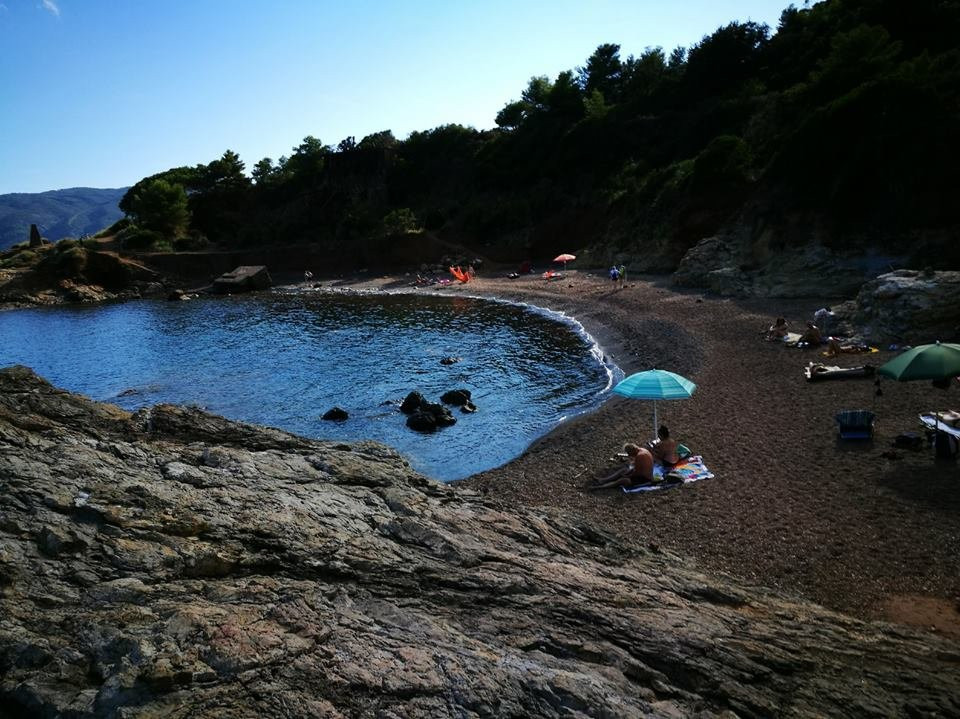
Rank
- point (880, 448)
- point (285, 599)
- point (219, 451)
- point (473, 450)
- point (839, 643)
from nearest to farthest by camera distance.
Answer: point (285, 599) → point (839, 643) → point (219, 451) → point (880, 448) → point (473, 450)

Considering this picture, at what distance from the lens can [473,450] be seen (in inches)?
735

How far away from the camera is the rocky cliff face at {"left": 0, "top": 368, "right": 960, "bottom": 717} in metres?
4.87

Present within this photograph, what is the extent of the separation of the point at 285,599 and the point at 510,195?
202 feet

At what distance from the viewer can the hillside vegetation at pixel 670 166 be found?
29606 millimetres

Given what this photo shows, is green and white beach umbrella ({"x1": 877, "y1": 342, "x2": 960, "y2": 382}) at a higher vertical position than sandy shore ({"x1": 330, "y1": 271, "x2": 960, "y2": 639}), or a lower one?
higher

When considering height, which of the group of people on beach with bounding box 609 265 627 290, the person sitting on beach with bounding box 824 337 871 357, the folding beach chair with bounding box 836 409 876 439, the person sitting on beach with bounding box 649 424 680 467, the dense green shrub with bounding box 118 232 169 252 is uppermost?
the dense green shrub with bounding box 118 232 169 252

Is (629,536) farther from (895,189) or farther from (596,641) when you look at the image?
(895,189)

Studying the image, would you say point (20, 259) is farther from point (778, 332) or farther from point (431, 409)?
point (778, 332)

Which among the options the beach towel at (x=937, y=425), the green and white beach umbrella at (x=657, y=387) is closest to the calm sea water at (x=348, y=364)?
the green and white beach umbrella at (x=657, y=387)

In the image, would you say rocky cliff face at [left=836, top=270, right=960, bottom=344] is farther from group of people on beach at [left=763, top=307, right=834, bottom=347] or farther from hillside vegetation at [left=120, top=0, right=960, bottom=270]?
hillside vegetation at [left=120, top=0, right=960, bottom=270]

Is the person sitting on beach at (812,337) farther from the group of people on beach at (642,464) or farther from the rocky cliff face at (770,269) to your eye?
the group of people on beach at (642,464)

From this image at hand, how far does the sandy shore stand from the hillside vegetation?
13.6 meters

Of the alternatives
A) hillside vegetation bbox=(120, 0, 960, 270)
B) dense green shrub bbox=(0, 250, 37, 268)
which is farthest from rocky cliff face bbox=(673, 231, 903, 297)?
dense green shrub bbox=(0, 250, 37, 268)

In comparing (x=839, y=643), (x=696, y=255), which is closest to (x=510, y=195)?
(x=696, y=255)
